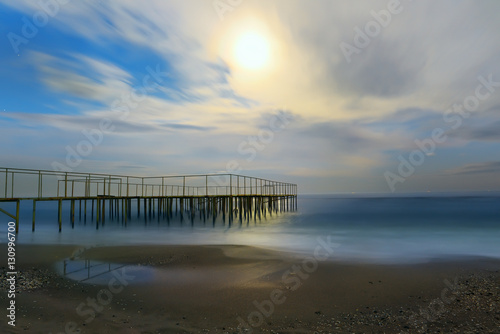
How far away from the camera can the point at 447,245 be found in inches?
779

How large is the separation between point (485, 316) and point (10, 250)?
57.5 ft

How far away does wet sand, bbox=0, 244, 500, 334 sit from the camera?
21.2 ft

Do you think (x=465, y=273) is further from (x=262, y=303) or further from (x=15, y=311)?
(x=15, y=311)

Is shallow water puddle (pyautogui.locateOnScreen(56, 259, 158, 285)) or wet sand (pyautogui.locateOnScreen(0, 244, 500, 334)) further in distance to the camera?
shallow water puddle (pyautogui.locateOnScreen(56, 259, 158, 285))

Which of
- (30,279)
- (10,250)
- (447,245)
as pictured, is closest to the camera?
(30,279)

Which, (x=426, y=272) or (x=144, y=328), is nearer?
(x=144, y=328)

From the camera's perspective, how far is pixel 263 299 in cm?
800

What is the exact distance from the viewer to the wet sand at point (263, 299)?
6.46m

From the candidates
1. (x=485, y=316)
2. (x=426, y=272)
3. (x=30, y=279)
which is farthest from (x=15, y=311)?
(x=426, y=272)

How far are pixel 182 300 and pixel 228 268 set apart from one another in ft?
11.9

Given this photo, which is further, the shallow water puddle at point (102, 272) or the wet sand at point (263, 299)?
the shallow water puddle at point (102, 272)

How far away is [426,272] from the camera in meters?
11.2

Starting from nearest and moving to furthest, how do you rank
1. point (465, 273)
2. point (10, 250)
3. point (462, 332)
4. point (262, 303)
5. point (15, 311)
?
point (462, 332), point (15, 311), point (262, 303), point (465, 273), point (10, 250)

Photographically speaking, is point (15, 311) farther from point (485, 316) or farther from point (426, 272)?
point (426, 272)
